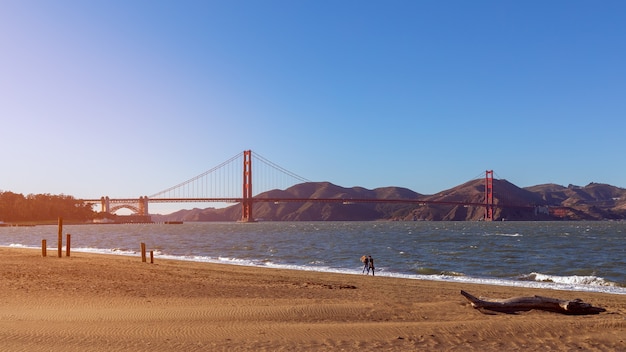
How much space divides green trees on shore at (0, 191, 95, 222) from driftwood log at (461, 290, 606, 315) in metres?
119

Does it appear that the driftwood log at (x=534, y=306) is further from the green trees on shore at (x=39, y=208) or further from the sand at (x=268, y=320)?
the green trees on shore at (x=39, y=208)

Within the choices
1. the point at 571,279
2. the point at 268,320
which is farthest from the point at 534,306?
the point at 571,279

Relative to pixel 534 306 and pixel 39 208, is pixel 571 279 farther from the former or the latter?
pixel 39 208

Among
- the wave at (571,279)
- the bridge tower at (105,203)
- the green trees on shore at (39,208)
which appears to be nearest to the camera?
the wave at (571,279)

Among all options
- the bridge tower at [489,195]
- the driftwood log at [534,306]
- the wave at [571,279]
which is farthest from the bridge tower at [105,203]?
the driftwood log at [534,306]

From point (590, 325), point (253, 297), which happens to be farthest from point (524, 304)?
point (253, 297)

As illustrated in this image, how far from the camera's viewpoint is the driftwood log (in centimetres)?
951

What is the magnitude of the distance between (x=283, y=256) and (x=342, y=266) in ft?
19.8

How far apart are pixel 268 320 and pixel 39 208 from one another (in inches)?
5267

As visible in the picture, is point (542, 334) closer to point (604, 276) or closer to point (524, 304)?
point (524, 304)

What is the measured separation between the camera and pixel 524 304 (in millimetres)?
9664

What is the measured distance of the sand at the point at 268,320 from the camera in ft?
22.4

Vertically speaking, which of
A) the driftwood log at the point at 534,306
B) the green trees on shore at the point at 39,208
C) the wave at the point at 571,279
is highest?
the green trees on shore at the point at 39,208

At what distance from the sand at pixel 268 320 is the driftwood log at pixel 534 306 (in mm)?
171
